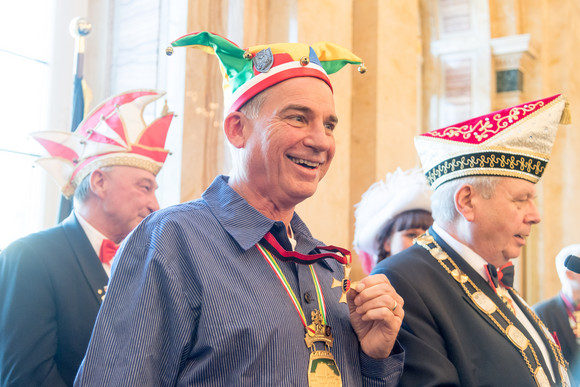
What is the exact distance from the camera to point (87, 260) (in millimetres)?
3051

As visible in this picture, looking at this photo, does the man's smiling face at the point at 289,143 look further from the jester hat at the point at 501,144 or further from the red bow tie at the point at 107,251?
the red bow tie at the point at 107,251

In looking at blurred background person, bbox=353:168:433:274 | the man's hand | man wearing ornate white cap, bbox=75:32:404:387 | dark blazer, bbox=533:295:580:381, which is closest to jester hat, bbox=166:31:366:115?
man wearing ornate white cap, bbox=75:32:404:387

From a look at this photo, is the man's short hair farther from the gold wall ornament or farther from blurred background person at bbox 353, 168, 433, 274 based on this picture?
blurred background person at bbox 353, 168, 433, 274

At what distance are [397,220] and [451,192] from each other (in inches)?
40.5

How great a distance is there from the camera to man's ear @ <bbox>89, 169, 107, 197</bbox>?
3389mm

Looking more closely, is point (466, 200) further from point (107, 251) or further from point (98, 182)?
point (98, 182)

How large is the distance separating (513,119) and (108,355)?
2076 millimetres

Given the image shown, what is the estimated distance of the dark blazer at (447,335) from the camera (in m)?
2.54

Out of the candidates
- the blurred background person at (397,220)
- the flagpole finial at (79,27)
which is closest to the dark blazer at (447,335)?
the blurred background person at (397,220)

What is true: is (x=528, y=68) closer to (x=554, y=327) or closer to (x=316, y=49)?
(x=554, y=327)

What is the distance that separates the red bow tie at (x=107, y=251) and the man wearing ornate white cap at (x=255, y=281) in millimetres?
1132

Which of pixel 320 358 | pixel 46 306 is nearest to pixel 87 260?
pixel 46 306

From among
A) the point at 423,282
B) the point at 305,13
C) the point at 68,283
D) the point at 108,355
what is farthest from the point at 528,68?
the point at 108,355

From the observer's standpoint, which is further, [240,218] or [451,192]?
[451,192]
